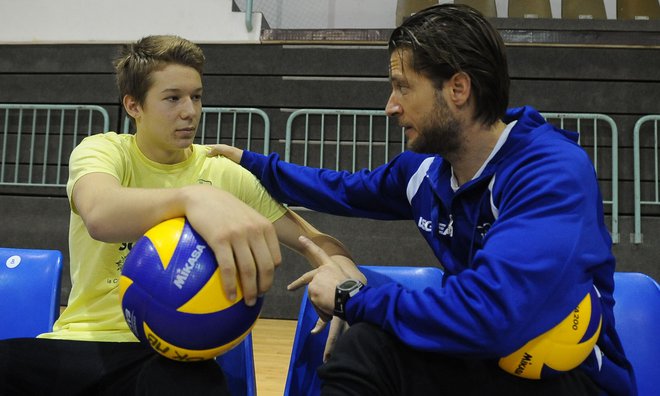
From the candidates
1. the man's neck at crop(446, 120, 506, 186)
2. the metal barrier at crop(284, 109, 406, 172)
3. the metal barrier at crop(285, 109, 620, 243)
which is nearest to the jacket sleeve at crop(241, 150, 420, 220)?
the man's neck at crop(446, 120, 506, 186)

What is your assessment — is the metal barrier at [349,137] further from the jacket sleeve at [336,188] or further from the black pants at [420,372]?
the black pants at [420,372]

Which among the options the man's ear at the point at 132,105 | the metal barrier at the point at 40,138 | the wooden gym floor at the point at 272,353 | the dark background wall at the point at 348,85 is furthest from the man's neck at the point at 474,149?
the metal barrier at the point at 40,138

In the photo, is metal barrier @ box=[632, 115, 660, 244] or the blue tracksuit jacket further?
metal barrier @ box=[632, 115, 660, 244]

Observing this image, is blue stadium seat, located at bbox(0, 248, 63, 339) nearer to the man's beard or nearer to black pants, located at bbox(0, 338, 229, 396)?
black pants, located at bbox(0, 338, 229, 396)

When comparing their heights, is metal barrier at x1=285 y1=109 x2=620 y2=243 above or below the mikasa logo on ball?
above

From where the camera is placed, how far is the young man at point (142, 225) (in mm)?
1188

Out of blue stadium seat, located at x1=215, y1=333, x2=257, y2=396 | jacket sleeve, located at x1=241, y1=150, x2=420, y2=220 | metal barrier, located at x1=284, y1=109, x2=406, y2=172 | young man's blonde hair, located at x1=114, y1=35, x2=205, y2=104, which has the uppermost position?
metal barrier, located at x1=284, y1=109, x2=406, y2=172

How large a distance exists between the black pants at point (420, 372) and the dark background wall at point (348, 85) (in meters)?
3.59

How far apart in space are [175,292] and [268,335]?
2937 mm

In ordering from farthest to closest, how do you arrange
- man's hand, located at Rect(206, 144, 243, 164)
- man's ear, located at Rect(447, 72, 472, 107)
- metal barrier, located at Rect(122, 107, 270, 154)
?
metal barrier, located at Rect(122, 107, 270, 154) < man's hand, located at Rect(206, 144, 243, 164) < man's ear, located at Rect(447, 72, 472, 107)

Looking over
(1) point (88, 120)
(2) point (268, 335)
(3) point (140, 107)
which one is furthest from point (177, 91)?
(1) point (88, 120)

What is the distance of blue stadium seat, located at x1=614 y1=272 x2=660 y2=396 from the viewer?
156 centimetres

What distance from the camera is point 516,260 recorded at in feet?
3.52

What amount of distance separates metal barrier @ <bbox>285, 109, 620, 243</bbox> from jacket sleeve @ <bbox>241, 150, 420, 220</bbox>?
3.20m
